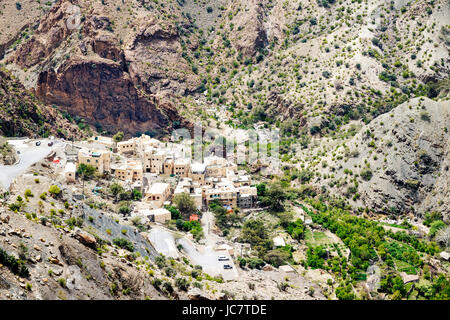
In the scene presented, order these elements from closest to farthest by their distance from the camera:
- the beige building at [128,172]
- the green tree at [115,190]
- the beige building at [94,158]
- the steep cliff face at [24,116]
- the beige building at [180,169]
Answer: the green tree at [115,190] → the beige building at [94,158] → the beige building at [128,172] → the beige building at [180,169] → the steep cliff face at [24,116]

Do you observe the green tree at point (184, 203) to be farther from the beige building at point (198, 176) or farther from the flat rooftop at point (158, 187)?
the beige building at point (198, 176)

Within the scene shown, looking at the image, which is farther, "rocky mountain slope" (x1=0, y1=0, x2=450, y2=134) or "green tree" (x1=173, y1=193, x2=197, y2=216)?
"rocky mountain slope" (x1=0, y1=0, x2=450, y2=134)

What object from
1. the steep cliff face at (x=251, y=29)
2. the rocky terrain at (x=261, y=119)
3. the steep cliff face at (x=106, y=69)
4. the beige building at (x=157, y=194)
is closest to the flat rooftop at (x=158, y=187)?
the beige building at (x=157, y=194)

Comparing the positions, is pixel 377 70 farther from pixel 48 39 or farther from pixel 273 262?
pixel 48 39

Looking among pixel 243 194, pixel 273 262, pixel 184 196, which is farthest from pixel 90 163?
pixel 273 262

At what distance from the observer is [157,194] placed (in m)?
58.8

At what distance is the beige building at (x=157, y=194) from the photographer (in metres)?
58.6

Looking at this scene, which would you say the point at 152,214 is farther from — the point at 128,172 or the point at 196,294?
the point at 196,294

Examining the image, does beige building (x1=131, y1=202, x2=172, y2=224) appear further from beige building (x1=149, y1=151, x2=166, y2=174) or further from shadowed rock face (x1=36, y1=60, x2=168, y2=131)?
shadowed rock face (x1=36, y1=60, x2=168, y2=131)

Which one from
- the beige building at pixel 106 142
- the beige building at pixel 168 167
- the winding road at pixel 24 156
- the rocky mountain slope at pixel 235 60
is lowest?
the beige building at pixel 168 167

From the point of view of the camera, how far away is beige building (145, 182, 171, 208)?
58.6 metres

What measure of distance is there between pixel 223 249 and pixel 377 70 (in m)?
52.3

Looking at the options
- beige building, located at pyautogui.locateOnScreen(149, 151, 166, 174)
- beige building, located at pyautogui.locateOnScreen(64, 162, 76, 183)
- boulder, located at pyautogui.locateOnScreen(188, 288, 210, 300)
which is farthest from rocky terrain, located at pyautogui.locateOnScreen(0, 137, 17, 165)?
boulder, located at pyautogui.locateOnScreen(188, 288, 210, 300)

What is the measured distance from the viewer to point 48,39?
94688 mm
